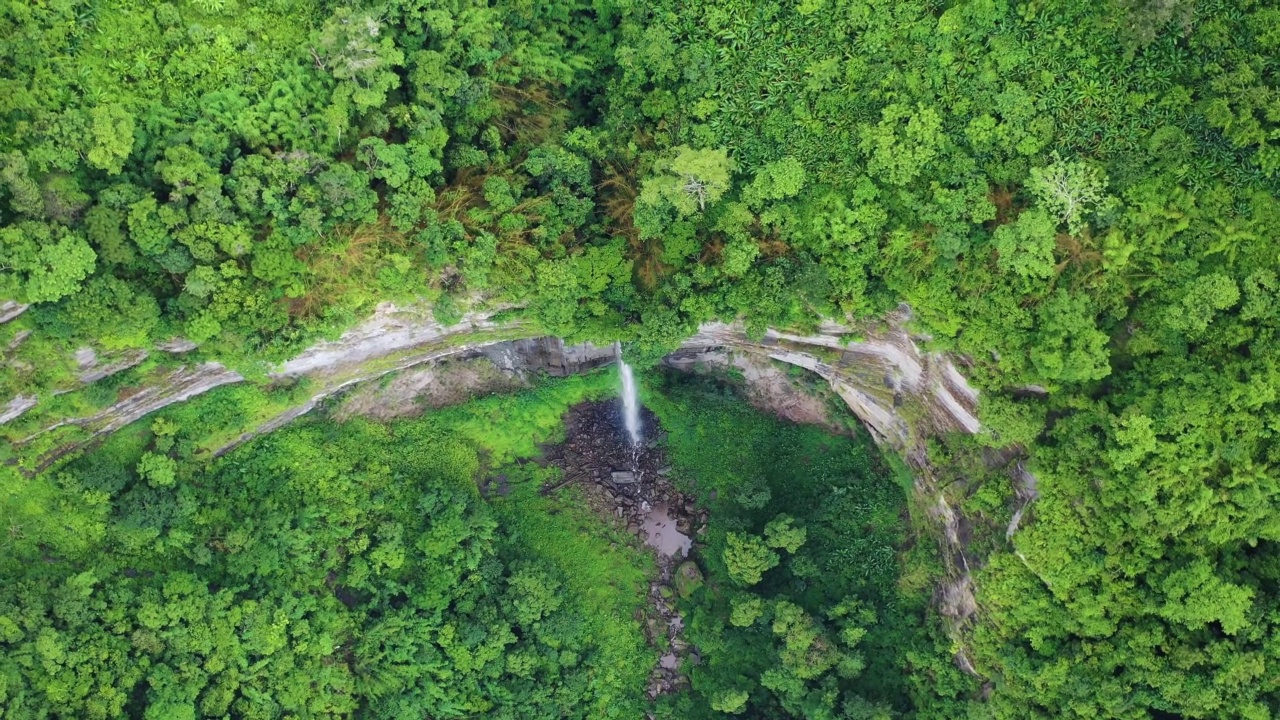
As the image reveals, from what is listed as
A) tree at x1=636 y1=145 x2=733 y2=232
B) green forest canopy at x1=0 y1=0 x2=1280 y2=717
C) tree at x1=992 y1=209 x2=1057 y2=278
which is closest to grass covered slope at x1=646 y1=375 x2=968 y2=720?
green forest canopy at x1=0 y1=0 x2=1280 y2=717

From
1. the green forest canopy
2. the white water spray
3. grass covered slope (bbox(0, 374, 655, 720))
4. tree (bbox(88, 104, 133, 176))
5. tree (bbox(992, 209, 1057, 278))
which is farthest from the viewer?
the white water spray

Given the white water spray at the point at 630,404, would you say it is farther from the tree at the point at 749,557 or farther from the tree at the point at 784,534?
the tree at the point at 784,534

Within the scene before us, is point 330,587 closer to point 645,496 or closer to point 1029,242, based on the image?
point 645,496

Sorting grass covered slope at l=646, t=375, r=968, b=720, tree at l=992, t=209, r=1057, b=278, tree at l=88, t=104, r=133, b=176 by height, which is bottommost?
grass covered slope at l=646, t=375, r=968, b=720

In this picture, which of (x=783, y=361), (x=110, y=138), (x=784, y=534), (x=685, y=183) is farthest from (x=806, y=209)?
(x=110, y=138)

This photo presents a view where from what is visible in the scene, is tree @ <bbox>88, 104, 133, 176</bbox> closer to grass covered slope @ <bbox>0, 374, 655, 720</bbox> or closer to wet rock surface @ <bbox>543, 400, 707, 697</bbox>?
grass covered slope @ <bbox>0, 374, 655, 720</bbox>

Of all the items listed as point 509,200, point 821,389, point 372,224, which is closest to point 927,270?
point 821,389

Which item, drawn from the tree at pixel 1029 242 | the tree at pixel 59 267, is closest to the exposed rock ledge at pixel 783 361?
the tree at pixel 1029 242
